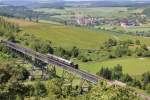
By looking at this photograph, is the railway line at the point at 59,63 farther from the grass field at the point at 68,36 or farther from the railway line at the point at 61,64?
the grass field at the point at 68,36

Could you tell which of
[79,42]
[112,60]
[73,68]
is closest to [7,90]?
[73,68]

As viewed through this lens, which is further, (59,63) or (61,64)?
(59,63)

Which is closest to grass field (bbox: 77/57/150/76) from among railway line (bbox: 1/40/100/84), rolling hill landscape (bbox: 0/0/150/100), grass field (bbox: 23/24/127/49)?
rolling hill landscape (bbox: 0/0/150/100)

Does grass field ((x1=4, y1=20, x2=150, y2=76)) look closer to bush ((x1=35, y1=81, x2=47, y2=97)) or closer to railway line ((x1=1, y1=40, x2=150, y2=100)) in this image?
railway line ((x1=1, y1=40, x2=150, y2=100))

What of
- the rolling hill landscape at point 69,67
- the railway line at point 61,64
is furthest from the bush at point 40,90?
the railway line at point 61,64

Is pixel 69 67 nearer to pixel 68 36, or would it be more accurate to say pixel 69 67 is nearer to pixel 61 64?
pixel 61 64

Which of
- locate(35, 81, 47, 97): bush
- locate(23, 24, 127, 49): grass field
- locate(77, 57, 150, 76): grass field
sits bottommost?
locate(23, 24, 127, 49): grass field

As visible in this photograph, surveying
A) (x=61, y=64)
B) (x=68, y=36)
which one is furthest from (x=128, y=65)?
(x=68, y=36)

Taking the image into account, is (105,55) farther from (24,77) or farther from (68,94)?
(68,94)

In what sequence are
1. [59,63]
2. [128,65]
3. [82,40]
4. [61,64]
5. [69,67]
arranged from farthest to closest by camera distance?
[82,40] → [128,65] → [59,63] → [61,64] → [69,67]
